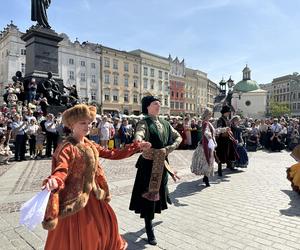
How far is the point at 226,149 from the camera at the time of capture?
9.42 metres

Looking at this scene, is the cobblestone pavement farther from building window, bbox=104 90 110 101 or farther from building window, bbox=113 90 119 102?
building window, bbox=113 90 119 102

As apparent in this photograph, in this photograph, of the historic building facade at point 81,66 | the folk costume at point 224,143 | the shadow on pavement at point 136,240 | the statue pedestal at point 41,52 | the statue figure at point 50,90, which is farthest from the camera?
the historic building facade at point 81,66

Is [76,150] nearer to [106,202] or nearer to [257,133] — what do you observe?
[106,202]

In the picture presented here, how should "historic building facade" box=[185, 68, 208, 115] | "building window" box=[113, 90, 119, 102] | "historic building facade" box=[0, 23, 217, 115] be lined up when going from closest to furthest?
1. "historic building facade" box=[0, 23, 217, 115]
2. "building window" box=[113, 90, 119, 102]
3. "historic building facade" box=[185, 68, 208, 115]

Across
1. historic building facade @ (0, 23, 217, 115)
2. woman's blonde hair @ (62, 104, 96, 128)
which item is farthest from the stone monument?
historic building facade @ (0, 23, 217, 115)

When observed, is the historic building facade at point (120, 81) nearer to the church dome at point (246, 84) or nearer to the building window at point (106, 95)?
the building window at point (106, 95)

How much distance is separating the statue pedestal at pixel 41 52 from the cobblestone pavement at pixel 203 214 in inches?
362

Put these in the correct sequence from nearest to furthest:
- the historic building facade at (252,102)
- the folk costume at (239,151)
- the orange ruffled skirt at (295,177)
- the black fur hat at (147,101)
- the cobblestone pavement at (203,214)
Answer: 1. the cobblestone pavement at (203,214)
2. the black fur hat at (147,101)
3. the orange ruffled skirt at (295,177)
4. the folk costume at (239,151)
5. the historic building facade at (252,102)

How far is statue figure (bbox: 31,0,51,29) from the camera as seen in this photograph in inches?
691

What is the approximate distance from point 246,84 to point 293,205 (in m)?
77.3

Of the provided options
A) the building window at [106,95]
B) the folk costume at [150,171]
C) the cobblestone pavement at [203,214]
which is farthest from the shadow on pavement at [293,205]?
the building window at [106,95]

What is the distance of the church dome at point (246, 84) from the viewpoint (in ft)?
256

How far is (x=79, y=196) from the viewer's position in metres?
2.78

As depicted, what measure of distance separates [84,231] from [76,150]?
30.3 inches
